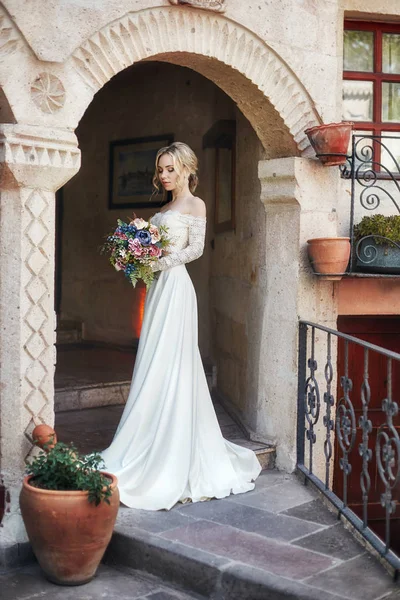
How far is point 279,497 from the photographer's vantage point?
199 inches

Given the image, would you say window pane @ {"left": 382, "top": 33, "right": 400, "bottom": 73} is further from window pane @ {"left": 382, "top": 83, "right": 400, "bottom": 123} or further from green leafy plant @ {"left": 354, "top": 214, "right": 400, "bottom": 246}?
green leafy plant @ {"left": 354, "top": 214, "right": 400, "bottom": 246}

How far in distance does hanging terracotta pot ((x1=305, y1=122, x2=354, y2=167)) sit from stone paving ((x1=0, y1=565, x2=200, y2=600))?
9.24 feet

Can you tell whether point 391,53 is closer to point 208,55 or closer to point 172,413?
point 208,55

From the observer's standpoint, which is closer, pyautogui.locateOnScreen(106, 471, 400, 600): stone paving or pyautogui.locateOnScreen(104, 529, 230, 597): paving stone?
pyautogui.locateOnScreen(106, 471, 400, 600): stone paving

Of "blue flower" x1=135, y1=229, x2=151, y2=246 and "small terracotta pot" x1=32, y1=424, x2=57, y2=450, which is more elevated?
"blue flower" x1=135, y1=229, x2=151, y2=246

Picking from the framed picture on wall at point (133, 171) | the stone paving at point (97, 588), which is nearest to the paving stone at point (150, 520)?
the stone paving at point (97, 588)

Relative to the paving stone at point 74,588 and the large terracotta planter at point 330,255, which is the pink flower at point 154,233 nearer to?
the large terracotta planter at point 330,255

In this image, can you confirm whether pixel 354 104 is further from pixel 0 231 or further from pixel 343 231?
pixel 0 231

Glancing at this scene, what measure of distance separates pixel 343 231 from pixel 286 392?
1.27m

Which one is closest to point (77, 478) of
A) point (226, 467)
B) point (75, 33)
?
point (226, 467)

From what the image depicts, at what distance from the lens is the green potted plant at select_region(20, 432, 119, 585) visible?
397 centimetres

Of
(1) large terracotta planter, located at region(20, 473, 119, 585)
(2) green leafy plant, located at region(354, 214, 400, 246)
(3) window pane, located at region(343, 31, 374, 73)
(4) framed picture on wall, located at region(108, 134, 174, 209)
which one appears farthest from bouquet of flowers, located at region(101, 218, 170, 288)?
(4) framed picture on wall, located at region(108, 134, 174, 209)

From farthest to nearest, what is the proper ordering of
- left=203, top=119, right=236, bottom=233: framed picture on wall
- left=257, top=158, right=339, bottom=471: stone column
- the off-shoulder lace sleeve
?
left=203, top=119, right=236, bottom=233: framed picture on wall → left=257, top=158, right=339, bottom=471: stone column → the off-shoulder lace sleeve

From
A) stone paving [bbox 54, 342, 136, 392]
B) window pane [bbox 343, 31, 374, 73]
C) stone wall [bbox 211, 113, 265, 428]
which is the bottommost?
stone paving [bbox 54, 342, 136, 392]
